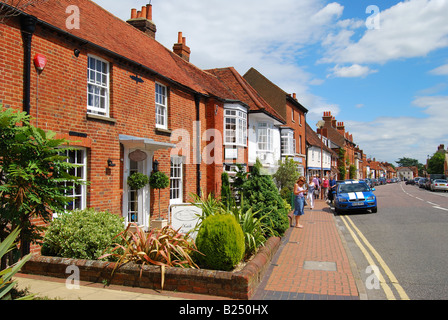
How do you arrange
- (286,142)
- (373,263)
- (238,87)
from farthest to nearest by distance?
(286,142) < (238,87) < (373,263)

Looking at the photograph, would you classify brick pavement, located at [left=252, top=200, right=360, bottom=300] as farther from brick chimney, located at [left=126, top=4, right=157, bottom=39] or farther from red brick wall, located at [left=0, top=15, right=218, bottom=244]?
brick chimney, located at [left=126, top=4, right=157, bottom=39]

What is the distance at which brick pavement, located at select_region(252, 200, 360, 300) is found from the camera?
5.25 m

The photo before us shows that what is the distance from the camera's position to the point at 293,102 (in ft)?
107

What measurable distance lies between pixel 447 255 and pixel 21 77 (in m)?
10.5

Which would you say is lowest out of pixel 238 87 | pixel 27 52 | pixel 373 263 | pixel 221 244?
pixel 373 263

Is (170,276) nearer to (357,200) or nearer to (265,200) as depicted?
(265,200)

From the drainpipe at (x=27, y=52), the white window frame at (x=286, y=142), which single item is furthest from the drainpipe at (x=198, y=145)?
the white window frame at (x=286, y=142)

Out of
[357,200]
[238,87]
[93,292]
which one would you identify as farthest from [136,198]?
[238,87]

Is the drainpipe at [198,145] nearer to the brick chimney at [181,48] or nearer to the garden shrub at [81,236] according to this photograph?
the brick chimney at [181,48]

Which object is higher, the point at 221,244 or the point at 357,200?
the point at 221,244

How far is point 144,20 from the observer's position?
54.3 ft

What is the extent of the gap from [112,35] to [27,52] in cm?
479

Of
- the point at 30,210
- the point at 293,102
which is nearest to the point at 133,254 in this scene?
the point at 30,210

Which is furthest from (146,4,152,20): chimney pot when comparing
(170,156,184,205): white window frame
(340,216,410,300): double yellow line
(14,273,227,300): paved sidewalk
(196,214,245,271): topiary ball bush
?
(14,273,227,300): paved sidewalk
